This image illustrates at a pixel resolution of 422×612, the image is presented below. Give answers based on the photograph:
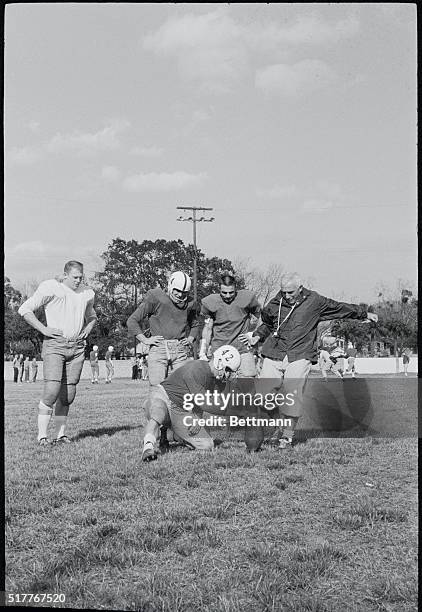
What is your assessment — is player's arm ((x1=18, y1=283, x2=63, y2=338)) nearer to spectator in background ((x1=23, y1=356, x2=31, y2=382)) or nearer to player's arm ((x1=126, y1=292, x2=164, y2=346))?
spectator in background ((x1=23, y1=356, x2=31, y2=382))

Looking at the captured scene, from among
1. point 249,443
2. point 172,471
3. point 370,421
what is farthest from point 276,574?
point 370,421

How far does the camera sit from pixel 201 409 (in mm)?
2867

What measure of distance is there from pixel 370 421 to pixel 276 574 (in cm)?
110

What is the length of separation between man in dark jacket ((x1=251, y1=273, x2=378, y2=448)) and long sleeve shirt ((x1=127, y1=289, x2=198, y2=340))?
1.26ft

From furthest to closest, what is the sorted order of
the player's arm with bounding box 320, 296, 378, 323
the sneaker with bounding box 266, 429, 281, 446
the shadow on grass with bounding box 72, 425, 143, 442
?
the shadow on grass with bounding box 72, 425, 143, 442
the player's arm with bounding box 320, 296, 378, 323
the sneaker with bounding box 266, 429, 281, 446

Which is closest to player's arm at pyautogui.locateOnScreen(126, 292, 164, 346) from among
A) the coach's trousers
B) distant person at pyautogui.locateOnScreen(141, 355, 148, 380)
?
distant person at pyautogui.locateOnScreen(141, 355, 148, 380)

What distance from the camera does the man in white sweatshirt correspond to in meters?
2.77

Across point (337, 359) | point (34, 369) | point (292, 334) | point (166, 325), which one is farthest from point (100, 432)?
point (337, 359)

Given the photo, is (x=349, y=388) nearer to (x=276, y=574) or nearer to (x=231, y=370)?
(x=231, y=370)

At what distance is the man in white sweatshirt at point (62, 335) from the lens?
2773mm

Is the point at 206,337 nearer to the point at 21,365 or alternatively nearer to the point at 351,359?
the point at 351,359

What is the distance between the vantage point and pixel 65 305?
2.97 metres

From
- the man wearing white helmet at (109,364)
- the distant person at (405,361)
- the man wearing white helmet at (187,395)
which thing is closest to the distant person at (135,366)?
the man wearing white helmet at (187,395)

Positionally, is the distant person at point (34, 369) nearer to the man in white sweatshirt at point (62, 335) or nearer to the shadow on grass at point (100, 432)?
the man in white sweatshirt at point (62, 335)
